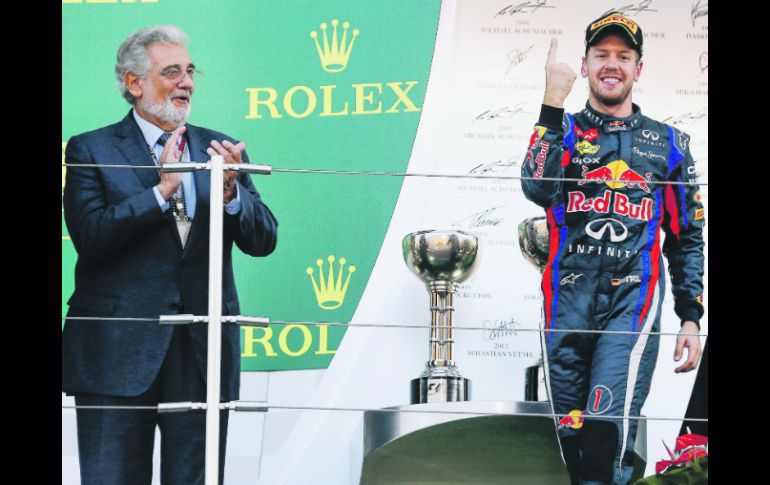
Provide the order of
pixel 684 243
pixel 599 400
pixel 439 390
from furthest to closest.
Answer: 1. pixel 684 243
2. pixel 599 400
3. pixel 439 390

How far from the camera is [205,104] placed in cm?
302

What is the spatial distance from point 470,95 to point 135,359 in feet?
2.79

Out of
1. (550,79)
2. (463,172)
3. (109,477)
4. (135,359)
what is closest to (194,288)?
(135,359)

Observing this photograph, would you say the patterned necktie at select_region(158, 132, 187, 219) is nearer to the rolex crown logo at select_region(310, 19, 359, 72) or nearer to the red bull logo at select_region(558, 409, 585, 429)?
the rolex crown logo at select_region(310, 19, 359, 72)

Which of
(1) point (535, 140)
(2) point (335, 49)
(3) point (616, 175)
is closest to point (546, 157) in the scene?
(1) point (535, 140)

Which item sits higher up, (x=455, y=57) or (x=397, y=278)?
(x=455, y=57)

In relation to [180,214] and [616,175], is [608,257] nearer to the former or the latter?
[616,175]

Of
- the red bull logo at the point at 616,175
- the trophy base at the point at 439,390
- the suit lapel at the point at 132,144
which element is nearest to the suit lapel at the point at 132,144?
the suit lapel at the point at 132,144

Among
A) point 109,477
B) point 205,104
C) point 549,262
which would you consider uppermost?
point 205,104

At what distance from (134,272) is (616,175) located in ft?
3.17

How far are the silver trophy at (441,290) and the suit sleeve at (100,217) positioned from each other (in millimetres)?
503

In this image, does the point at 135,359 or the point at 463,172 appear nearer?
the point at 135,359

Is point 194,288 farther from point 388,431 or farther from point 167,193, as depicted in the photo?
point 388,431

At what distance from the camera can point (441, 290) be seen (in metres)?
2.86
